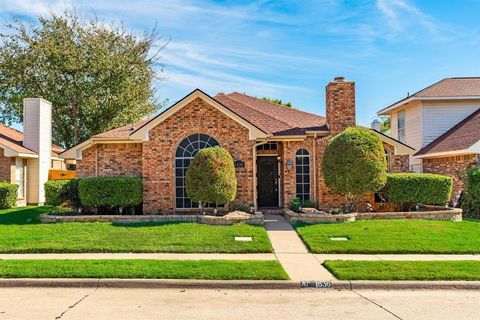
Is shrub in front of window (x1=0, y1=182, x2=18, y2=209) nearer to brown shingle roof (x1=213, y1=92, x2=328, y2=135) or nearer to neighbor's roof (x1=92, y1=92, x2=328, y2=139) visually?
neighbor's roof (x1=92, y1=92, x2=328, y2=139)

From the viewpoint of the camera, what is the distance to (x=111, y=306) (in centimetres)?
758

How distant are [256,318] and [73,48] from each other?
101 ft

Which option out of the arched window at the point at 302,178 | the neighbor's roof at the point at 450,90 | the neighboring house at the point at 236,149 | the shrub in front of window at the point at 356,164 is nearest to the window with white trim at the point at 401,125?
the neighbor's roof at the point at 450,90

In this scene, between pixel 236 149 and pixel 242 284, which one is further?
pixel 236 149

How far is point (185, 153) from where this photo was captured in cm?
1819

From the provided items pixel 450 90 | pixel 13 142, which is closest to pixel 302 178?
pixel 450 90

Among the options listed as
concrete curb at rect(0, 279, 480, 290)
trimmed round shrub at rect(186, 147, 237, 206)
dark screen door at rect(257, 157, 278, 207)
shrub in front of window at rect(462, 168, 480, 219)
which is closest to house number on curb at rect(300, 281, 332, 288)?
concrete curb at rect(0, 279, 480, 290)

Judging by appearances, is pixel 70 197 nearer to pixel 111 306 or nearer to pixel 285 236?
pixel 285 236

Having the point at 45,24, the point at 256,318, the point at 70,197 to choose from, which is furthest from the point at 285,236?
the point at 45,24

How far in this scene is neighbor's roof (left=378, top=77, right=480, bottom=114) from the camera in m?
24.1

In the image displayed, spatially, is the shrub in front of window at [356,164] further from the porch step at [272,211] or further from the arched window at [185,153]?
the arched window at [185,153]

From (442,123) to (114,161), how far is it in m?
16.1

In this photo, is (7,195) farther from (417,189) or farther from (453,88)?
(453,88)

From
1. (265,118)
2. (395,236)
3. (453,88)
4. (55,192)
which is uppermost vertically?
(453,88)
